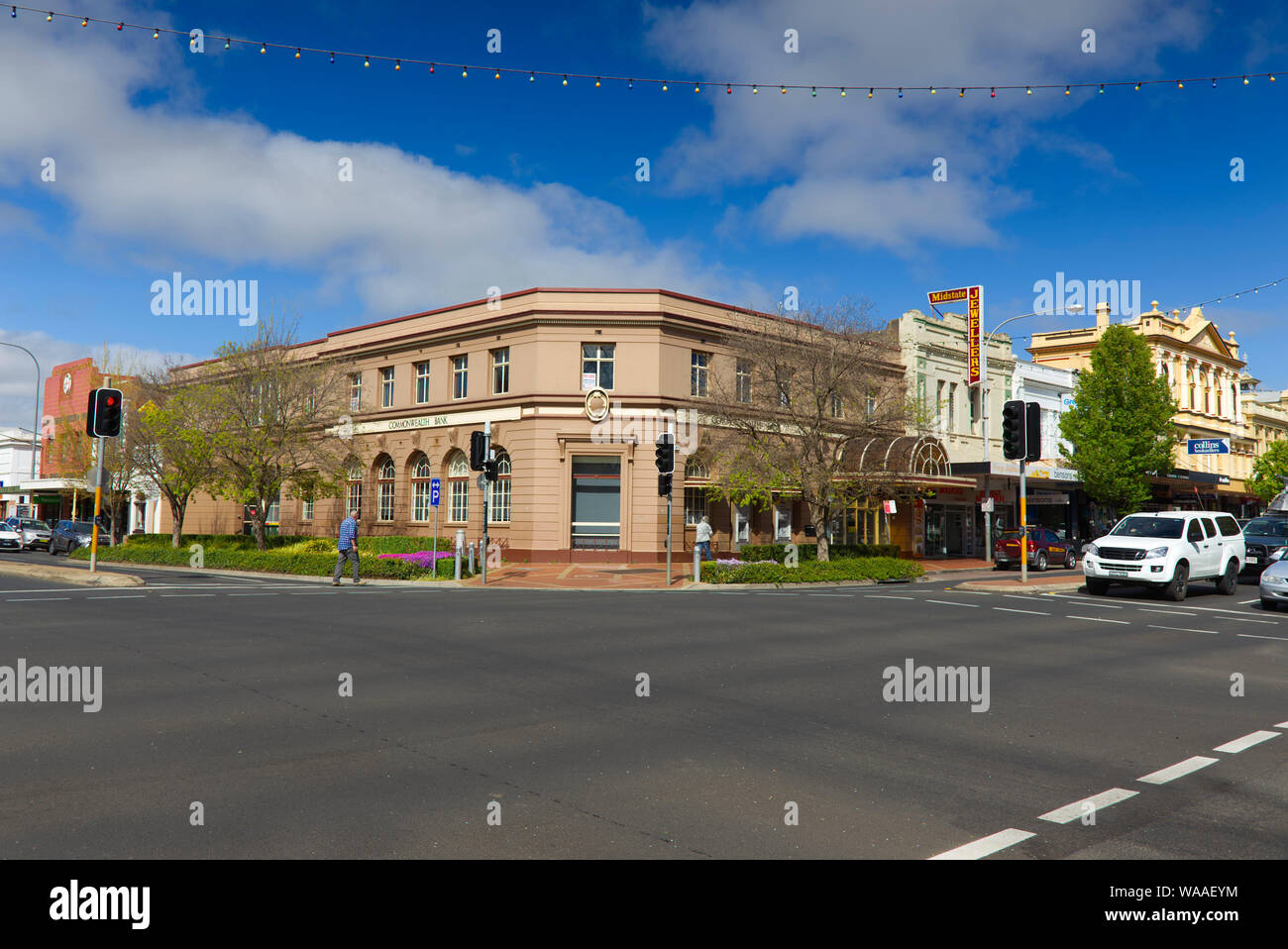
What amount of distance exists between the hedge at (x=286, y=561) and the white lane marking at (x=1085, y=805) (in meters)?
21.6

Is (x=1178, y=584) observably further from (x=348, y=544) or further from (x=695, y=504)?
(x=348, y=544)

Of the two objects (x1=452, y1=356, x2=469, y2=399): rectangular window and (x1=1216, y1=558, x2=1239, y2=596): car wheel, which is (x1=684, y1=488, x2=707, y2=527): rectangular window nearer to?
(x1=452, y1=356, x2=469, y2=399): rectangular window

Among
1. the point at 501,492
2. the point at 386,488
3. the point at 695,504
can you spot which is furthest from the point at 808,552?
the point at 386,488

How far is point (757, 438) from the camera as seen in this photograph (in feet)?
93.6

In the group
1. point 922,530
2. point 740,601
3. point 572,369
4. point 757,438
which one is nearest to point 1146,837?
point 740,601

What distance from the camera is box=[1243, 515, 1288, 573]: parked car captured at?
86.6 ft

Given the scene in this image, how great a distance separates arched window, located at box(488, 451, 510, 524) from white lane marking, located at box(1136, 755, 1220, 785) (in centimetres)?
2876

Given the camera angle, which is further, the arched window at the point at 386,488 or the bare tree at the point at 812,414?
the arched window at the point at 386,488

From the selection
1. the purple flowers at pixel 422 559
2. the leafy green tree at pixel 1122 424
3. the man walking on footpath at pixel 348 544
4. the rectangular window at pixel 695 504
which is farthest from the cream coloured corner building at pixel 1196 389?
the man walking on footpath at pixel 348 544

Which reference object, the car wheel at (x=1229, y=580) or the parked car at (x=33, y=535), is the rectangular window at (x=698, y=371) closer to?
the car wheel at (x=1229, y=580)

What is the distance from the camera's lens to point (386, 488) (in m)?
39.2

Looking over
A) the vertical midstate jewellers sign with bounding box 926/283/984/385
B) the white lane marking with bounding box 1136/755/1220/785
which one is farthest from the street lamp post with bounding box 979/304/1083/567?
the white lane marking with bounding box 1136/755/1220/785

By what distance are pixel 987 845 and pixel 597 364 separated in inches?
1177

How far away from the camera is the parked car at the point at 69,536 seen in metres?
39.7
